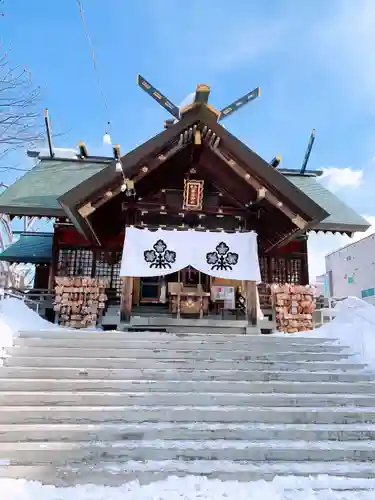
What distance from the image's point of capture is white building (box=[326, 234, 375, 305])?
21422 millimetres

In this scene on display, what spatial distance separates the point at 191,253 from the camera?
925cm

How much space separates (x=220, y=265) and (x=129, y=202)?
2.97 metres

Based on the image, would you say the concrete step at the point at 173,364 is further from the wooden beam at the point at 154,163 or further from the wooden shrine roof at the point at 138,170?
the wooden beam at the point at 154,163

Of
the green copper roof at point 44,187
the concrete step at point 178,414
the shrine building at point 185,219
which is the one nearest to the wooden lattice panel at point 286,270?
the shrine building at point 185,219

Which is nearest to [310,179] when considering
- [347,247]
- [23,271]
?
[347,247]

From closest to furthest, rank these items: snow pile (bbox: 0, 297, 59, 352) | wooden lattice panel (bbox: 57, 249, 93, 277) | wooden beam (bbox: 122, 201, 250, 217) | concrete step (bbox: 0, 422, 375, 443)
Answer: concrete step (bbox: 0, 422, 375, 443), snow pile (bbox: 0, 297, 59, 352), wooden beam (bbox: 122, 201, 250, 217), wooden lattice panel (bbox: 57, 249, 93, 277)

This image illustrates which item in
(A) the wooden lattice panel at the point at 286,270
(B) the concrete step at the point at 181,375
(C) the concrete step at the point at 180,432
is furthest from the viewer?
(A) the wooden lattice panel at the point at 286,270

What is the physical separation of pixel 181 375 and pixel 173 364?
33cm

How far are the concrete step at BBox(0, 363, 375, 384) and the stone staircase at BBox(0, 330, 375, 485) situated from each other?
2cm

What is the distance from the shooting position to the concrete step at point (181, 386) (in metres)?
5.32

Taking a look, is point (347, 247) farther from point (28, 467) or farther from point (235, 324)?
point (28, 467)

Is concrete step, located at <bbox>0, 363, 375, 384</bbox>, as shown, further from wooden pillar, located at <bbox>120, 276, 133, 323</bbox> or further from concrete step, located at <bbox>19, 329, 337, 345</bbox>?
wooden pillar, located at <bbox>120, 276, 133, 323</bbox>

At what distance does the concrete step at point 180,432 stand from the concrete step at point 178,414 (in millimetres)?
92

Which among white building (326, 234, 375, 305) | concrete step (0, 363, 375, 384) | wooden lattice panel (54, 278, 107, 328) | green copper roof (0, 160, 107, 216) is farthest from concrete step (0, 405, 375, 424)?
white building (326, 234, 375, 305)
